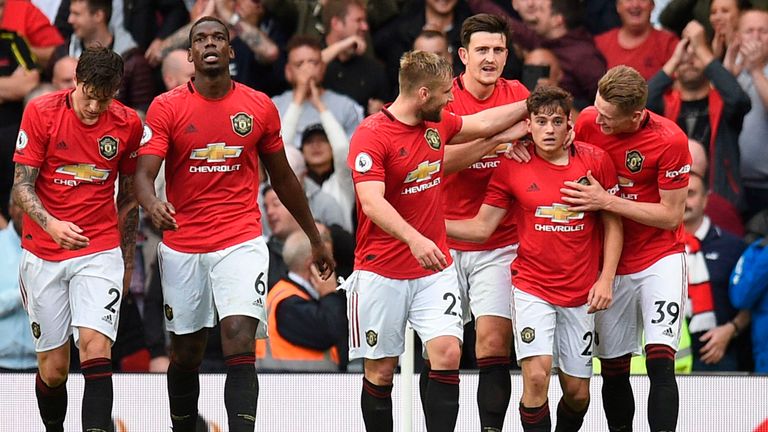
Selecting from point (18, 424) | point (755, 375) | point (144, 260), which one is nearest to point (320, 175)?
point (144, 260)

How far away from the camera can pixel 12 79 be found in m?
10.9

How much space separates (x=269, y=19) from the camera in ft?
37.3

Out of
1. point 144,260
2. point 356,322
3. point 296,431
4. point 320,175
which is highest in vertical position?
point 320,175

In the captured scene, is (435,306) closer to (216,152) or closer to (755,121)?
(216,152)

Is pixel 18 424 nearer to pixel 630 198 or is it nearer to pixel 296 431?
pixel 296 431

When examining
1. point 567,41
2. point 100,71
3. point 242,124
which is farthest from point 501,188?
point 567,41

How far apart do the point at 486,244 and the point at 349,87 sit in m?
3.10

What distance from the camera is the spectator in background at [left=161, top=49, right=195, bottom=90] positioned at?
1076 cm

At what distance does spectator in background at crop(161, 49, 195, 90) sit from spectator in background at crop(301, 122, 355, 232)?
40.3 inches

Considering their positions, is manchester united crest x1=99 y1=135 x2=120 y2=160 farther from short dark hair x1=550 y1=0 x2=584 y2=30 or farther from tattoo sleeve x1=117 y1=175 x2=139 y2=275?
short dark hair x1=550 y1=0 x2=584 y2=30

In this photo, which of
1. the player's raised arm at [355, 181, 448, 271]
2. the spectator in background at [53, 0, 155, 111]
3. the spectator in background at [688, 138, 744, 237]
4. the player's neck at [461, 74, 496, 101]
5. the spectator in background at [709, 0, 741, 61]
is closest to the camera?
the player's raised arm at [355, 181, 448, 271]

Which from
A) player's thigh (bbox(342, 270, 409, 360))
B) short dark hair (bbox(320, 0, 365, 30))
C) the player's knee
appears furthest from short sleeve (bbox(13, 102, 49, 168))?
short dark hair (bbox(320, 0, 365, 30))

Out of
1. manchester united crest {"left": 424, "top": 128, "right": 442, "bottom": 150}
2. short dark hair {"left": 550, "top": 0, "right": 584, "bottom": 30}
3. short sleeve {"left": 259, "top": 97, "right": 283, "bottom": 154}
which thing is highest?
short dark hair {"left": 550, "top": 0, "right": 584, "bottom": 30}

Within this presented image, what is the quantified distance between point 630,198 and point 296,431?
293cm
